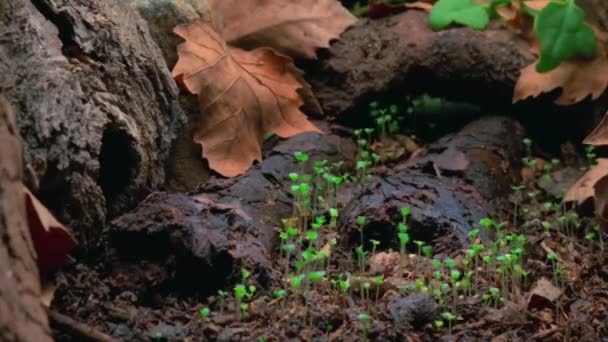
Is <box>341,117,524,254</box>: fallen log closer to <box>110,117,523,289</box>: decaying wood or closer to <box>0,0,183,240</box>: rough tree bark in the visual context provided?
<box>110,117,523,289</box>: decaying wood

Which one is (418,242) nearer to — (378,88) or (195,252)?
(195,252)

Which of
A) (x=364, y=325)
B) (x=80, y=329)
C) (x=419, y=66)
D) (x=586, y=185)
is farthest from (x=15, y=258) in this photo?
(x=419, y=66)

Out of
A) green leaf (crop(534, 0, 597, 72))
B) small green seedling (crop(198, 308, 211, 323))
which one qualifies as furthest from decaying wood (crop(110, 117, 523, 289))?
green leaf (crop(534, 0, 597, 72))

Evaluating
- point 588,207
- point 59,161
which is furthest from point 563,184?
point 59,161

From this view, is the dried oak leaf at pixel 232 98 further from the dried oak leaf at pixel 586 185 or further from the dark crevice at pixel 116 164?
the dried oak leaf at pixel 586 185

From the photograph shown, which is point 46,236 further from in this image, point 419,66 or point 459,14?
point 459,14
